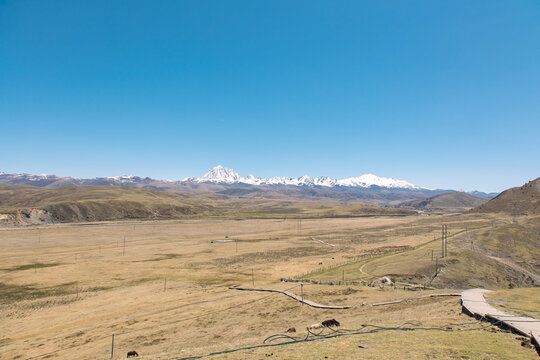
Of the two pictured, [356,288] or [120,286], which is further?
[120,286]

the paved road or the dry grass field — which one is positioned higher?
the paved road

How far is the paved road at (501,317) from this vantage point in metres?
20.1

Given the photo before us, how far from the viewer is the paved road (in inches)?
792

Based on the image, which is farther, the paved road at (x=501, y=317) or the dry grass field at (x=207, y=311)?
the paved road at (x=501, y=317)

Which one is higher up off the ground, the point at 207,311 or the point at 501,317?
the point at 501,317

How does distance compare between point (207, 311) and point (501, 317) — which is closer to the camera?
point (501, 317)

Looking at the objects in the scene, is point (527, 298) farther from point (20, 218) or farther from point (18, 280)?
point (20, 218)

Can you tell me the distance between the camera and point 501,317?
2359cm

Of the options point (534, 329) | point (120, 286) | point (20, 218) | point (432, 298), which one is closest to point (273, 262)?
point (120, 286)

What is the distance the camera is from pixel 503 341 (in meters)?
19.2

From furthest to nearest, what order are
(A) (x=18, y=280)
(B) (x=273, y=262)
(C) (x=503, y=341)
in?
(B) (x=273, y=262), (A) (x=18, y=280), (C) (x=503, y=341)

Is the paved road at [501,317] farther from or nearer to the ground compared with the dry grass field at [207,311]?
farther from the ground

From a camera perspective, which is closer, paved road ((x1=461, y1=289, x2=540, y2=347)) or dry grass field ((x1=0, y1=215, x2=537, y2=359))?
dry grass field ((x1=0, y1=215, x2=537, y2=359))

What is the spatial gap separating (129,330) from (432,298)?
33314 mm
